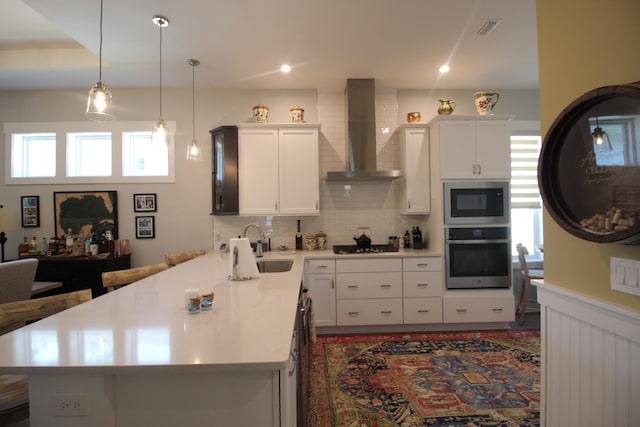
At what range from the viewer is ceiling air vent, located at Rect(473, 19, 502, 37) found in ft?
8.07

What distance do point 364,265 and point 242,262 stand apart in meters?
1.60

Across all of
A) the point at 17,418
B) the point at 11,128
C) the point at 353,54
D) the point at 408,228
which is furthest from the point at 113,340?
the point at 11,128

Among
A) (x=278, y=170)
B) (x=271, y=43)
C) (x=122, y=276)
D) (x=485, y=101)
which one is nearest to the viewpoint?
(x=122, y=276)

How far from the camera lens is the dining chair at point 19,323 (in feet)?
3.80

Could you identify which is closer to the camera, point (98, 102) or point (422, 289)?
point (98, 102)

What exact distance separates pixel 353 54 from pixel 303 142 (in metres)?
1.08

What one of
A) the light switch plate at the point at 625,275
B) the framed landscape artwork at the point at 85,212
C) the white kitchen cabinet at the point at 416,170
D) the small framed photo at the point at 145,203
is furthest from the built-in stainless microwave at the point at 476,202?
the framed landscape artwork at the point at 85,212

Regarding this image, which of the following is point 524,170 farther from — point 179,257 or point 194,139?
point 179,257

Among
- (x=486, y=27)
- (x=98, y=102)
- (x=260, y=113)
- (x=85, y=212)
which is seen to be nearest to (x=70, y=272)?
(x=85, y=212)

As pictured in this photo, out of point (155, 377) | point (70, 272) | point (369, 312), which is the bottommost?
point (369, 312)

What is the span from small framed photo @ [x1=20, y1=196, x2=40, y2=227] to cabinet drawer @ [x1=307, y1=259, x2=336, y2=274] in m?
3.56

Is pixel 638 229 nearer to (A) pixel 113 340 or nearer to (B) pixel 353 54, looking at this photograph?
(A) pixel 113 340

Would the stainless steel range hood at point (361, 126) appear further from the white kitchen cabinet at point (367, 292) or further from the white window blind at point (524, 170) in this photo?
the white window blind at point (524, 170)

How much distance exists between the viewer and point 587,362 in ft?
3.83
